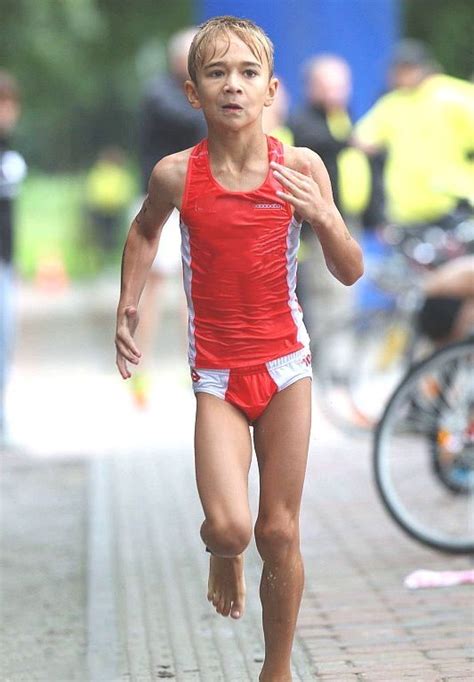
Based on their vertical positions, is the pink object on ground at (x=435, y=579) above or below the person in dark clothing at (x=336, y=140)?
below

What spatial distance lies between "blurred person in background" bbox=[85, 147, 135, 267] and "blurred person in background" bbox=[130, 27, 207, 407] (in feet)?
77.0

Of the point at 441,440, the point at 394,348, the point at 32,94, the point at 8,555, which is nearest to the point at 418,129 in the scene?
the point at 394,348

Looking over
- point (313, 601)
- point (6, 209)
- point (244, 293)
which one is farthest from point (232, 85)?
point (6, 209)

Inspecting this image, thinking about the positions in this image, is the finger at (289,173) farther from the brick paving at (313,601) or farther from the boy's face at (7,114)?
the boy's face at (7,114)

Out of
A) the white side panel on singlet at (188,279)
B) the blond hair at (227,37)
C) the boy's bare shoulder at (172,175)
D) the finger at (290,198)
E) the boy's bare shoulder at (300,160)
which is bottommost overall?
the white side panel on singlet at (188,279)

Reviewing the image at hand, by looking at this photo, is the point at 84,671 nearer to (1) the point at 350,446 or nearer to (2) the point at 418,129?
(1) the point at 350,446

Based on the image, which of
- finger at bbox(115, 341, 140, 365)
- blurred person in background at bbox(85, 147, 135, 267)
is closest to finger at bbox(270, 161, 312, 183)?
finger at bbox(115, 341, 140, 365)

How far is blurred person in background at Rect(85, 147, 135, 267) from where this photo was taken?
3478cm

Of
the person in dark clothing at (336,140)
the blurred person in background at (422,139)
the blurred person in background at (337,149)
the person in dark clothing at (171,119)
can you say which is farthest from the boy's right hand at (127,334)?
the person in dark clothing at (171,119)

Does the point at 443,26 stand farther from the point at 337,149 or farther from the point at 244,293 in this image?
the point at 244,293

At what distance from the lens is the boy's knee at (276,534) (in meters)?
4.39

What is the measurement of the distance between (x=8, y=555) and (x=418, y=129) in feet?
12.6

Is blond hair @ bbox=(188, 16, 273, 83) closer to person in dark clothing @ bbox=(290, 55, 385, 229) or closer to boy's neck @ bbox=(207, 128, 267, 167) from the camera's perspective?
boy's neck @ bbox=(207, 128, 267, 167)

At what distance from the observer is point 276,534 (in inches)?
173
